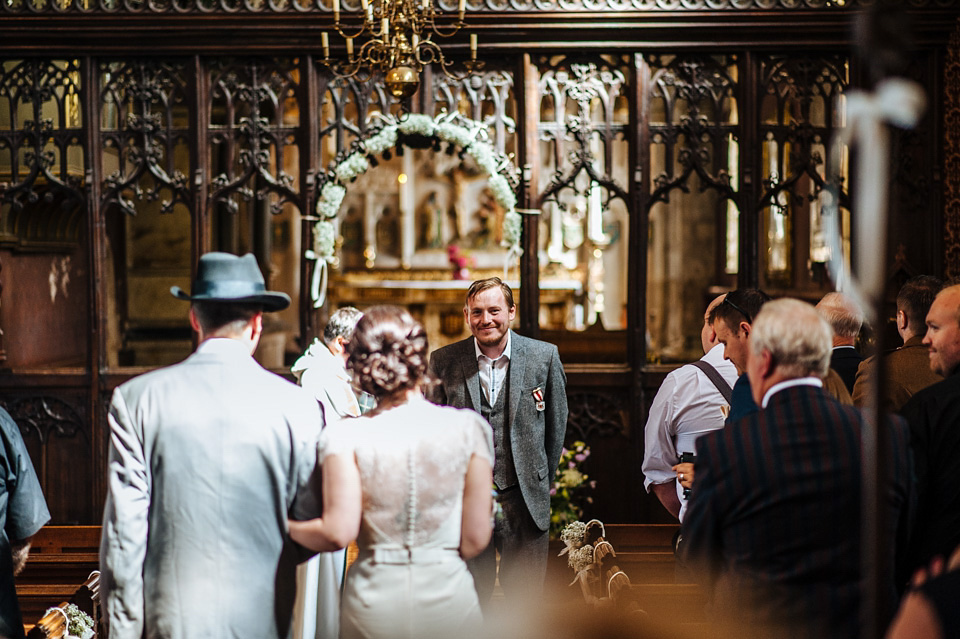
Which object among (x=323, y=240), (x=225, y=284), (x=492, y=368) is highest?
(x=323, y=240)

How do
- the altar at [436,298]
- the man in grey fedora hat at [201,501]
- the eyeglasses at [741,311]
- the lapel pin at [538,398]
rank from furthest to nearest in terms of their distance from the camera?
the altar at [436,298]
the lapel pin at [538,398]
the eyeglasses at [741,311]
the man in grey fedora hat at [201,501]

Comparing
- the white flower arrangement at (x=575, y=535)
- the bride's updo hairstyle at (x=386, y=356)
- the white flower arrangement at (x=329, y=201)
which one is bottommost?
the white flower arrangement at (x=575, y=535)

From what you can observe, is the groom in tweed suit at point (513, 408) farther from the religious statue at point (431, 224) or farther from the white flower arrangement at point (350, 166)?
the religious statue at point (431, 224)

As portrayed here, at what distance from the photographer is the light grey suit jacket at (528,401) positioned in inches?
176

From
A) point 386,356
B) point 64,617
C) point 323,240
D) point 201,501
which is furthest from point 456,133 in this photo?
point 201,501

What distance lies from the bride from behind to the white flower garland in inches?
152

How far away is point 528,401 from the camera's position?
452 centimetres

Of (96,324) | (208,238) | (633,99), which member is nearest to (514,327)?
(633,99)

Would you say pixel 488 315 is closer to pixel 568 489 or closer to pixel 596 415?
pixel 568 489

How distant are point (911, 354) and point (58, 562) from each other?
4.73 meters

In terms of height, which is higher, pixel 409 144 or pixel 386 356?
pixel 409 144

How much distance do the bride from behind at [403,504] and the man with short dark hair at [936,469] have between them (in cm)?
144

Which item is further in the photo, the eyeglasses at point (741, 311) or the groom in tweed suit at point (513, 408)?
the groom in tweed suit at point (513, 408)

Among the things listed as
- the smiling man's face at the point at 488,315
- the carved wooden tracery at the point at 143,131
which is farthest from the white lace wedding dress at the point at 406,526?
the carved wooden tracery at the point at 143,131
